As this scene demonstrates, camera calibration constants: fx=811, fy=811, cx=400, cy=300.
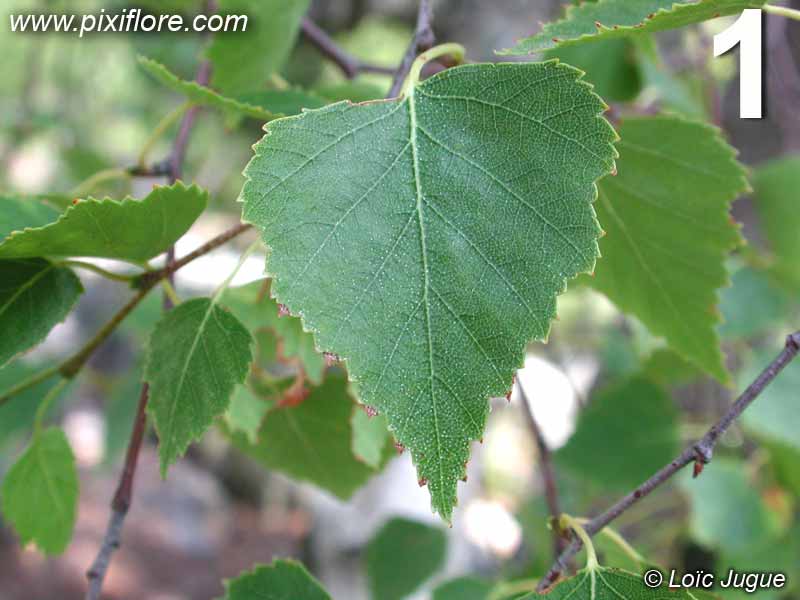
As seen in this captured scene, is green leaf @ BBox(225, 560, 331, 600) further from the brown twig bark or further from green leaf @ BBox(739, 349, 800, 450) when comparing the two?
green leaf @ BBox(739, 349, 800, 450)

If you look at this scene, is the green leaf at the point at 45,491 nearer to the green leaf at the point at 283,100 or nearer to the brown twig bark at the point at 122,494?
the brown twig bark at the point at 122,494

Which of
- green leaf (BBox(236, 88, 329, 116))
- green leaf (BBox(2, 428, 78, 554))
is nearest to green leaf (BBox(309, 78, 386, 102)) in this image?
green leaf (BBox(236, 88, 329, 116))

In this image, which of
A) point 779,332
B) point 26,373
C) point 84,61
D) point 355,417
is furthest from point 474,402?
point 84,61

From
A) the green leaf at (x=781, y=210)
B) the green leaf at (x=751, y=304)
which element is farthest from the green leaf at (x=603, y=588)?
the green leaf at (x=781, y=210)

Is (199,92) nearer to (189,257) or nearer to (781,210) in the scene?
(189,257)

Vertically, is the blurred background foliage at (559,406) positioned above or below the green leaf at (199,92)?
above

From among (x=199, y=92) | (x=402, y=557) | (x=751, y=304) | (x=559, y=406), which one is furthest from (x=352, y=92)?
(x=559, y=406)

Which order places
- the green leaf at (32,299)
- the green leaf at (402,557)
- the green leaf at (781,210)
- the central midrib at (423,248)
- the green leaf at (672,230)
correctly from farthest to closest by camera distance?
1. the green leaf at (781,210)
2. the green leaf at (402,557)
3. the green leaf at (672,230)
4. the green leaf at (32,299)
5. the central midrib at (423,248)
